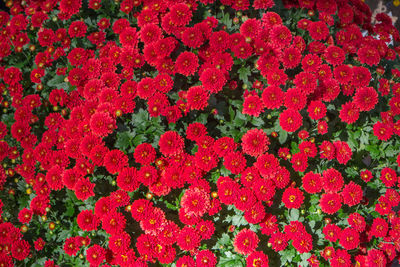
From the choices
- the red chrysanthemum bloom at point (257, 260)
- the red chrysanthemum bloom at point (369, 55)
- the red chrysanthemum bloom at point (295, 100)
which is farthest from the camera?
the red chrysanthemum bloom at point (369, 55)

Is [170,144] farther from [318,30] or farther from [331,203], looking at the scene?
[318,30]

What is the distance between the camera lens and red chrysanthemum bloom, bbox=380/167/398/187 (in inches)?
83.9

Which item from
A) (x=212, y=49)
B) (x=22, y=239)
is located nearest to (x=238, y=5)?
(x=212, y=49)

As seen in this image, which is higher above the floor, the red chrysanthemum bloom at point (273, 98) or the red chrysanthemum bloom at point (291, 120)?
the red chrysanthemum bloom at point (273, 98)

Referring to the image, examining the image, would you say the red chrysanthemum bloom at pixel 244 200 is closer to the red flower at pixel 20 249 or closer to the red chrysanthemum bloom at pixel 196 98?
the red chrysanthemum bloom at pixel 196 98

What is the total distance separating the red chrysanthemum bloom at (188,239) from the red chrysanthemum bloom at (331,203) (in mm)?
769

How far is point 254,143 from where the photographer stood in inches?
79.0

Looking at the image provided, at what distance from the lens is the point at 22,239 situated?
2.21 metres

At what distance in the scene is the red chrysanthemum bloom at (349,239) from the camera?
1955mm

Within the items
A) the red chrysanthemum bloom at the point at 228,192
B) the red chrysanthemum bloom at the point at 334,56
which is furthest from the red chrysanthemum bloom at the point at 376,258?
the red chrysanthemum bloom at the point at 334,56

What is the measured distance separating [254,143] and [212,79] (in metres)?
0.47

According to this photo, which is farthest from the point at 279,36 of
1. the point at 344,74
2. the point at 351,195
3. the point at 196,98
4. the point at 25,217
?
the point at 25,217

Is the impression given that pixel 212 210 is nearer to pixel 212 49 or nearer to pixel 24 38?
pixel 212 49

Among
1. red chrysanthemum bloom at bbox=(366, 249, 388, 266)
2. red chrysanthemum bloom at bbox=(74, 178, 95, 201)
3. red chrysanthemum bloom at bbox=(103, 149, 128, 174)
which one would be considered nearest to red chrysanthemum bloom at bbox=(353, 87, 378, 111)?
red chrysanthemum bloom at bbox=(366, 249, 388, 266)
